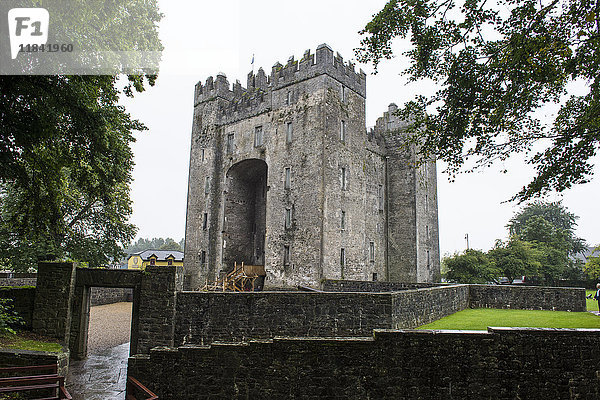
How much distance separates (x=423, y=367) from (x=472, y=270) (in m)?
23.4

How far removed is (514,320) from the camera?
12742 mm

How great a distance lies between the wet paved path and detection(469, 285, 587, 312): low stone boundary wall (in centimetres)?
1340

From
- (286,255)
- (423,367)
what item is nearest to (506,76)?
(423,367)

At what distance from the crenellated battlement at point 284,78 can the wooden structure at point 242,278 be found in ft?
35.3

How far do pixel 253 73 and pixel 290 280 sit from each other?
51.1 ft

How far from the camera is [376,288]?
1848 cm

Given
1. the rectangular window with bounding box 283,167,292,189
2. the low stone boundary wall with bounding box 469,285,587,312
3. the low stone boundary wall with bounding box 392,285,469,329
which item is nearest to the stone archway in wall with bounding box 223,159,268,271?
the rectangular window with bounding box 283,167,292,189

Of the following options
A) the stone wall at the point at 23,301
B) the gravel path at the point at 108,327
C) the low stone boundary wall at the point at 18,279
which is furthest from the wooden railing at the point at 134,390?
the low stone boundary wall at the point at 18,279

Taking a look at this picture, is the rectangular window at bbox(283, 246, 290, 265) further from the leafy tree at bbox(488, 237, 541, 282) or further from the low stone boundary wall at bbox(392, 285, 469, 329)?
the leafy tree at bbox(488, 237, 541, 282)

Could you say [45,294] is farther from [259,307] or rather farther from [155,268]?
[259,307]

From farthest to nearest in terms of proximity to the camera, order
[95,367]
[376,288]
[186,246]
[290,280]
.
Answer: [186,246]
[290,280]
[376,288]
[95,367]

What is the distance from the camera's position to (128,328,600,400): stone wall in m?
8.09

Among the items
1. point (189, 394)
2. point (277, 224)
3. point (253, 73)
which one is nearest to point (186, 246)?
point (277, 224)

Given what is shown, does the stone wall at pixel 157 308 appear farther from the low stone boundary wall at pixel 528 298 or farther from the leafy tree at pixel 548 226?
the leafy tree at pixel 548 226
